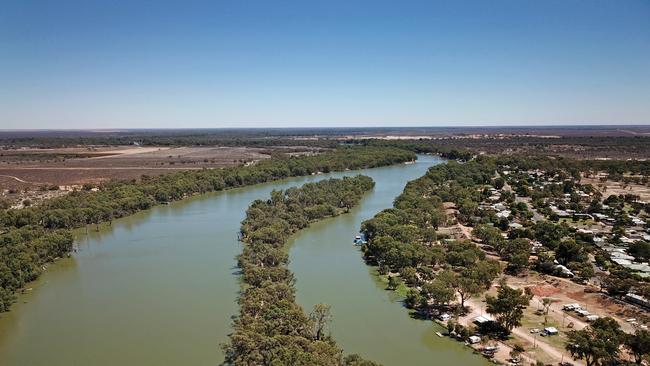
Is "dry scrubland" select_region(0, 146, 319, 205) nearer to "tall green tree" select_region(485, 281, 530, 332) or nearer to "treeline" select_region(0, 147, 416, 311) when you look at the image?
"treeline" select_region(0, 147, 416, 311)

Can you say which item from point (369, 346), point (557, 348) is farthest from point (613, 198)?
point (369, 346)

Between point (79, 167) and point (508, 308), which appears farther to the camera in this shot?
point (79, 167)

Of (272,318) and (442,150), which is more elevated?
(442,150)

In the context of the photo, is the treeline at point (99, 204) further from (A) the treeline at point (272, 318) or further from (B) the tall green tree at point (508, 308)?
(B) the tall green tree at point (508, 308)

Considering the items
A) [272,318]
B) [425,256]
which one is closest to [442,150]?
[425,256]

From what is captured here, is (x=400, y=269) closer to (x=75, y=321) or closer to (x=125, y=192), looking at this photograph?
(x=75, y=321)

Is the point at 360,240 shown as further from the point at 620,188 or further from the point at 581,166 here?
the point at 581,166
